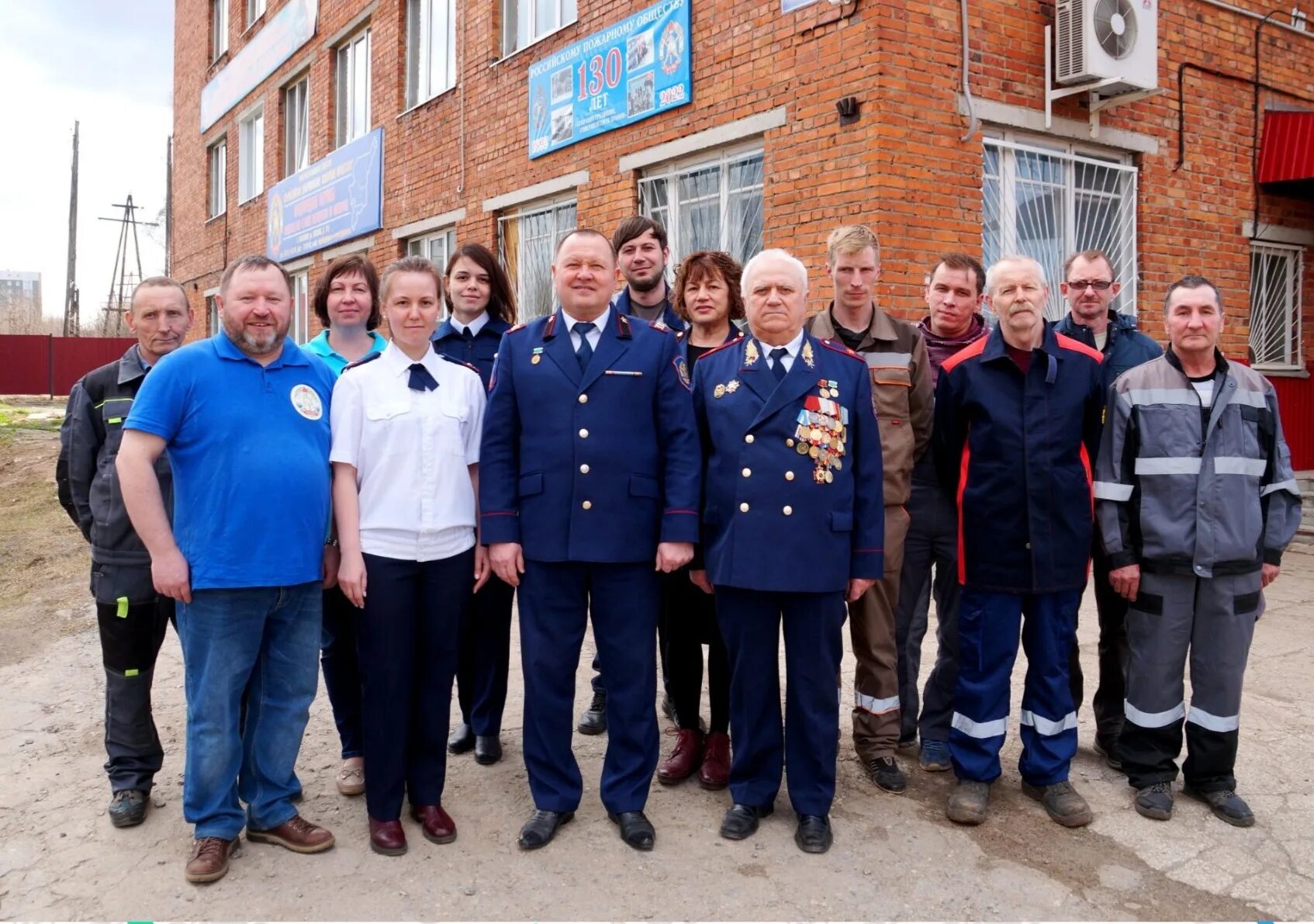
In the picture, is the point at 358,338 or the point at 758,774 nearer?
the point at 758,774

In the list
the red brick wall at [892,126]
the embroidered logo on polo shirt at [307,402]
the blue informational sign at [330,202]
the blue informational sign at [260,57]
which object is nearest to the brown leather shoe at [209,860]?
the embroidered logo on polo shirt at [307,402]

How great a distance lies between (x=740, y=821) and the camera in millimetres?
3352

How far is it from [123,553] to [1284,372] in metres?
9.61

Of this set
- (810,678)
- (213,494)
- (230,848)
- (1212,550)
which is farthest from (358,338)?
(1212,550)

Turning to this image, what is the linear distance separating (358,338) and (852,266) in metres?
2.11

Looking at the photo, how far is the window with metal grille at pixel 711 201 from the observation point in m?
7.72

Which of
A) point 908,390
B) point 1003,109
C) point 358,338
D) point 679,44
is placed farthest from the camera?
point 679,44

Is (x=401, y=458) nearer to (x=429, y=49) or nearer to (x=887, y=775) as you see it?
(x=887, y=775)

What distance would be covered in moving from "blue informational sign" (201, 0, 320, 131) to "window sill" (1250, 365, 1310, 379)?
13113 millimetres

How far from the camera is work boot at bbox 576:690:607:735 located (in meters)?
4.41

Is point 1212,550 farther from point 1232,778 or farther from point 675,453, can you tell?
point 675,453

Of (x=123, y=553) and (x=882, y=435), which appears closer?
(x=123, y=553)

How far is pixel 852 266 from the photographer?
3820mm

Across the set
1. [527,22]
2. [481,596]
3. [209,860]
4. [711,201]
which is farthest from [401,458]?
[527,22]
